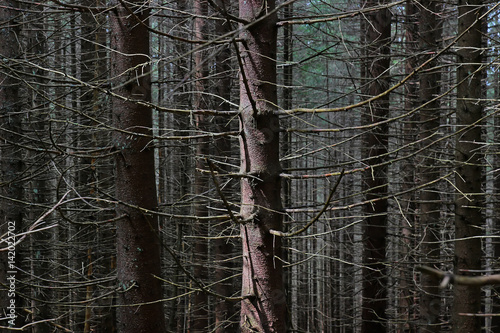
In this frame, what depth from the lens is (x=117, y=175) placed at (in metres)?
4.04

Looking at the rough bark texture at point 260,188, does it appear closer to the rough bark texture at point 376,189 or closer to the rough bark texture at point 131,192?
the rough bark texture at point 131,192

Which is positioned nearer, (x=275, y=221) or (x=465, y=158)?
(x=275, y=221)

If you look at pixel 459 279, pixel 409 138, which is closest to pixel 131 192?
pixel 459 279

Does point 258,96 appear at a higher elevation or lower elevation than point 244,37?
lower

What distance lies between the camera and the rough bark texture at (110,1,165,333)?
3936 millimetres

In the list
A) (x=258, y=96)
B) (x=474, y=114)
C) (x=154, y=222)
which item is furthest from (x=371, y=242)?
(x=258, y=96)

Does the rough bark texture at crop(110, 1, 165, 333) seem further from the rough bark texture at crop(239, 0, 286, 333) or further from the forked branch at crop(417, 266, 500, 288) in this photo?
the forked branch at crop(417, 266, 500, 288)

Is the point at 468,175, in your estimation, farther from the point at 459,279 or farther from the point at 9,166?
the point at 9,166

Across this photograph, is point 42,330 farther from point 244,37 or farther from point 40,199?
point 244,37

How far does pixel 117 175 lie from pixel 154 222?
21.7 inches

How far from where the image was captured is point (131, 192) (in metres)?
3.98

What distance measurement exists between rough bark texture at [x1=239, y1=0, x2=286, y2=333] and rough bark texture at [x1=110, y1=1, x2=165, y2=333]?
1147mm

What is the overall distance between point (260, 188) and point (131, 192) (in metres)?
1.38

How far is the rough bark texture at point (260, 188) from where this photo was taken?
3123mm
